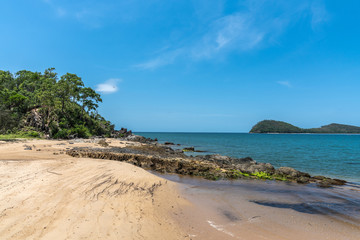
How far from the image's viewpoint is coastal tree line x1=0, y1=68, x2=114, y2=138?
3425 centimetres

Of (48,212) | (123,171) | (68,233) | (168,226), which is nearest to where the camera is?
(68,233)

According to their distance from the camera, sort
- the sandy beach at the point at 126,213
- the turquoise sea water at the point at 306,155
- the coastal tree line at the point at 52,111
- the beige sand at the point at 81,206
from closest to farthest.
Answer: the beige sand at the point at 81,206 < the sandy beach at the point at 126,213 < the turquoise sea water at the point at 306,155 < the coastal tree line at the point at 52,111

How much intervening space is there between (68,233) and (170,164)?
12855 millimetres

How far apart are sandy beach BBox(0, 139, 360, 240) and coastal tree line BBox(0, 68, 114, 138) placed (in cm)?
2846

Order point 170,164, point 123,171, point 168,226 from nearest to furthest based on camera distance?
point 168,226, point 123,171, point 170,164

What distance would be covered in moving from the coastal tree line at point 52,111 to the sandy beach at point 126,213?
93.4 ft

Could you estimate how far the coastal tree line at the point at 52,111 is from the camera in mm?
34250

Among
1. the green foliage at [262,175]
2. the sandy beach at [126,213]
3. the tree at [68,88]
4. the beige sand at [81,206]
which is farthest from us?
the tree at [68,88]

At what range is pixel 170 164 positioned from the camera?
17.1 metres

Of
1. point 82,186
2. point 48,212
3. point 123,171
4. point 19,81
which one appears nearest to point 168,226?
point 48,212

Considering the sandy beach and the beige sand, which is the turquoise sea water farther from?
the beige sand

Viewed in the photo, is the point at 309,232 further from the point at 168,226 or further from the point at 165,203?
the point at 165,203

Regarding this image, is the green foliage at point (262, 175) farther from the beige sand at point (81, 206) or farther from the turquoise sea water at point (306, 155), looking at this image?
the beige sand at point (81, 206)

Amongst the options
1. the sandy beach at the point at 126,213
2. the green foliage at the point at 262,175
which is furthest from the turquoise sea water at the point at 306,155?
the sandy beach at the point at 126,213
